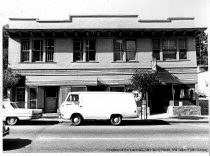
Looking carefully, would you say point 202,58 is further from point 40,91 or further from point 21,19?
point 21,19

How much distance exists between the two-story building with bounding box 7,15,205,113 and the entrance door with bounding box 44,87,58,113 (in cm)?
7

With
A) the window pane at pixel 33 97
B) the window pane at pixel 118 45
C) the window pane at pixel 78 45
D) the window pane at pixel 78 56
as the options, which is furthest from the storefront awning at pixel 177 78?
the window pane at pixel 33 97

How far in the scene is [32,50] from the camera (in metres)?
20.2

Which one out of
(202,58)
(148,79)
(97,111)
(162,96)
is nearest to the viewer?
(97,111)

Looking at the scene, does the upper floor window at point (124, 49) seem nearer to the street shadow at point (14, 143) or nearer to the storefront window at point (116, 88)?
the storefront window at point (116, 88)

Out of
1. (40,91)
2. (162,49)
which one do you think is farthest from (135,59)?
(40,91)

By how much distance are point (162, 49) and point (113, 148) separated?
12755mm

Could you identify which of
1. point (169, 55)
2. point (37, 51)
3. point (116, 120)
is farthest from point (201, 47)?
point (37, 51)

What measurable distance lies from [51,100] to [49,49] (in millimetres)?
3918

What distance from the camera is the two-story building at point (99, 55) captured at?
64.8 ft

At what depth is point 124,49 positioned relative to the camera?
66.5 feet

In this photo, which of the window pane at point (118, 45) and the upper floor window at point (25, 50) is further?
the window pane at point (118, 45)

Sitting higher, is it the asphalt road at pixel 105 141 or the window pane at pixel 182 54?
the window pane at pixel 182 54

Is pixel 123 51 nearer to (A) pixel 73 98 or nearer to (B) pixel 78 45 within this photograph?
(B) pixel 78 45
